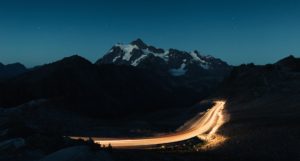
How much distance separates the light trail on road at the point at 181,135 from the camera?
73644 millimetres

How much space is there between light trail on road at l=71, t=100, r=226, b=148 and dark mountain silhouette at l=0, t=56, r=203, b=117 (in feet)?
153

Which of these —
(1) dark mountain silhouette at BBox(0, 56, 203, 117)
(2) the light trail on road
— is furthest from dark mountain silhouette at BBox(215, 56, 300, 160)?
(1) dark mountain silhouette at BBox(0, 56, 203, 117)

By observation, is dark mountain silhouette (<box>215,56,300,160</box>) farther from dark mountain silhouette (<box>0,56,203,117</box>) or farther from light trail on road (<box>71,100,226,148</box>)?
dark mountain silhouette (<box>0,56,203,117</box>)

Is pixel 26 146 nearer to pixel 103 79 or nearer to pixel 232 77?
pixel 103 79

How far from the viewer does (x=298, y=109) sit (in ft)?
263

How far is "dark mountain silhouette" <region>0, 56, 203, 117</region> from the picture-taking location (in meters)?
134

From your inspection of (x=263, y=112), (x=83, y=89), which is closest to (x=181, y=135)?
(x=263, y=112)

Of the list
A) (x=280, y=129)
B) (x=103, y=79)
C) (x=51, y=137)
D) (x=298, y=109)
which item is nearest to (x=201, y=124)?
(x=298, y=109)

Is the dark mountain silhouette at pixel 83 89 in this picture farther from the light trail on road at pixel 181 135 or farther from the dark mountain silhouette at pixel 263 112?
the light trail on road at pixel 181 135

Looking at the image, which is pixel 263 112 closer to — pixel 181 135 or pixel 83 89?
pixel 181 135

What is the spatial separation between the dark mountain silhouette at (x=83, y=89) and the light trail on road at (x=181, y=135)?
46538mm

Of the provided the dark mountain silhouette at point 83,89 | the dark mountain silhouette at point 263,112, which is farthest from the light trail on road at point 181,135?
the dark mountain silhouette at point 83,89

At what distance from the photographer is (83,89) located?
14838 cm

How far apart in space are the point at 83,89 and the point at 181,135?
7076 centimetres
